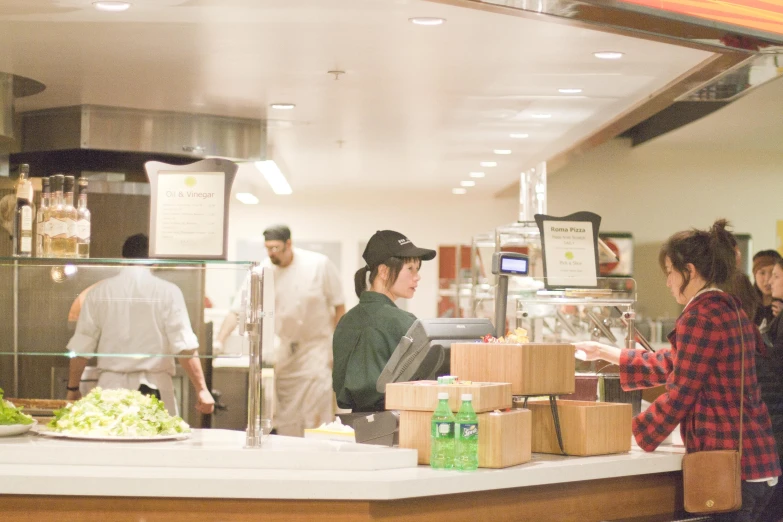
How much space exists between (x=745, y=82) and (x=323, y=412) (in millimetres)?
3560

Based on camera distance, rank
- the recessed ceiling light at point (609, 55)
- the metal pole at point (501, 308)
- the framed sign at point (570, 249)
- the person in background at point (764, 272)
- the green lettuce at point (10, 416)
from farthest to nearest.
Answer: the person in background at point (764, 272), the recessed ceiling light at point (609, 55), the framed sign at point (570, 249), the metal pole at point (501, 308), the green lettuce at point (10, 416)

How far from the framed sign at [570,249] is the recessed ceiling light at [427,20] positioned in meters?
0.83

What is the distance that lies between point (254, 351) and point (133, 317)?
20.1 inches

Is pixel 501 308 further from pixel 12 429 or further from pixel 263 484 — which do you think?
pixel 12 429

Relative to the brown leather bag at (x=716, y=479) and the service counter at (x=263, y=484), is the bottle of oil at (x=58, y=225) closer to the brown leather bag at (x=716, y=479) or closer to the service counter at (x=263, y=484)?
the service counter at (x=263, y=484)

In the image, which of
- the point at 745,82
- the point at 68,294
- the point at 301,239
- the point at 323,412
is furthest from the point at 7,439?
the point at 301,239

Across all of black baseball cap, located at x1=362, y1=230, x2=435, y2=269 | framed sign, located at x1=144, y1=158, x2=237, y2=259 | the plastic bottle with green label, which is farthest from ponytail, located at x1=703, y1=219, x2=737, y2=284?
framed sign, located at x1=144, y1=158, x2=237, y2=259

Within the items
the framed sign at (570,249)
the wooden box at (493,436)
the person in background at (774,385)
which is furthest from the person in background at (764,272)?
the wooden box at (493,436)

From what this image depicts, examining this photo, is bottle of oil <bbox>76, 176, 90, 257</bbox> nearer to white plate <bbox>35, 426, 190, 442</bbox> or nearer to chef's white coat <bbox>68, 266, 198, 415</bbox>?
chef's white coat <bbox>68, 266, 198, 415</bbox>

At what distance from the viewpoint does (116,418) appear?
297 cm

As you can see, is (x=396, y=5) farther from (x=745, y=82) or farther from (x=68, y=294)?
(x=745, y=82)

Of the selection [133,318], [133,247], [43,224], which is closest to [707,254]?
[133,318]

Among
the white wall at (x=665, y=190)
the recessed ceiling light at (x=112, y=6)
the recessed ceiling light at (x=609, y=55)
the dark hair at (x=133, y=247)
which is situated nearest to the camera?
the recessed ceiling light at (x=112, y=6)

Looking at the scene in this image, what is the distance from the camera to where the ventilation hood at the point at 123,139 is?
5.55 m
